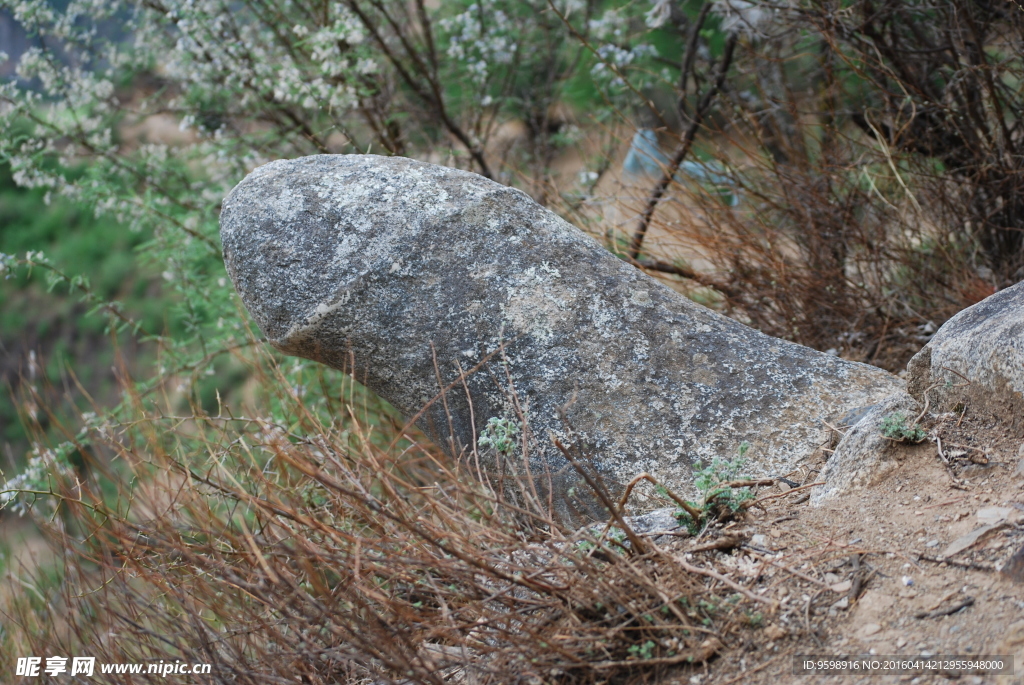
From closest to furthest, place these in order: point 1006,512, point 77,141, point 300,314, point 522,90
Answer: point 1006,512 → point 300,314 → point 77,141 → point 522,90

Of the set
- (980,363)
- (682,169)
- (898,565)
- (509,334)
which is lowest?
Result: (898,565)

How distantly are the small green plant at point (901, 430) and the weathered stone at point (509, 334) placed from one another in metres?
0.27

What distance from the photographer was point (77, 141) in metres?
4.07

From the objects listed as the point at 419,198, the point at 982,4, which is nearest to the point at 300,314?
the point at 419,198

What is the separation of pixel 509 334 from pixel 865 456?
0.91 metres

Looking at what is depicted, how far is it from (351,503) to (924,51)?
2564 millimetres

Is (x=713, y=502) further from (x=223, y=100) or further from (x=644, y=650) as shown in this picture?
(x=223, y=100)

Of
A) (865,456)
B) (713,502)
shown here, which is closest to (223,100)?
(713,502)

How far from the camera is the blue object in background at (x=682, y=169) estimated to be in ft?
10.5

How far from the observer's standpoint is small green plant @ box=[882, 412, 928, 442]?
5.65 feet

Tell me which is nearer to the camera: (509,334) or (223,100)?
(509,334)

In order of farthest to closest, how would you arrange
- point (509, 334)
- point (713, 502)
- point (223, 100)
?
point (223, 100) < point (509, 334) < point (713, 502)

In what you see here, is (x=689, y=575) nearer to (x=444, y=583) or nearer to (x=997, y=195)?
(x=444, y=583)

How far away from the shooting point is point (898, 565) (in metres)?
1.40
